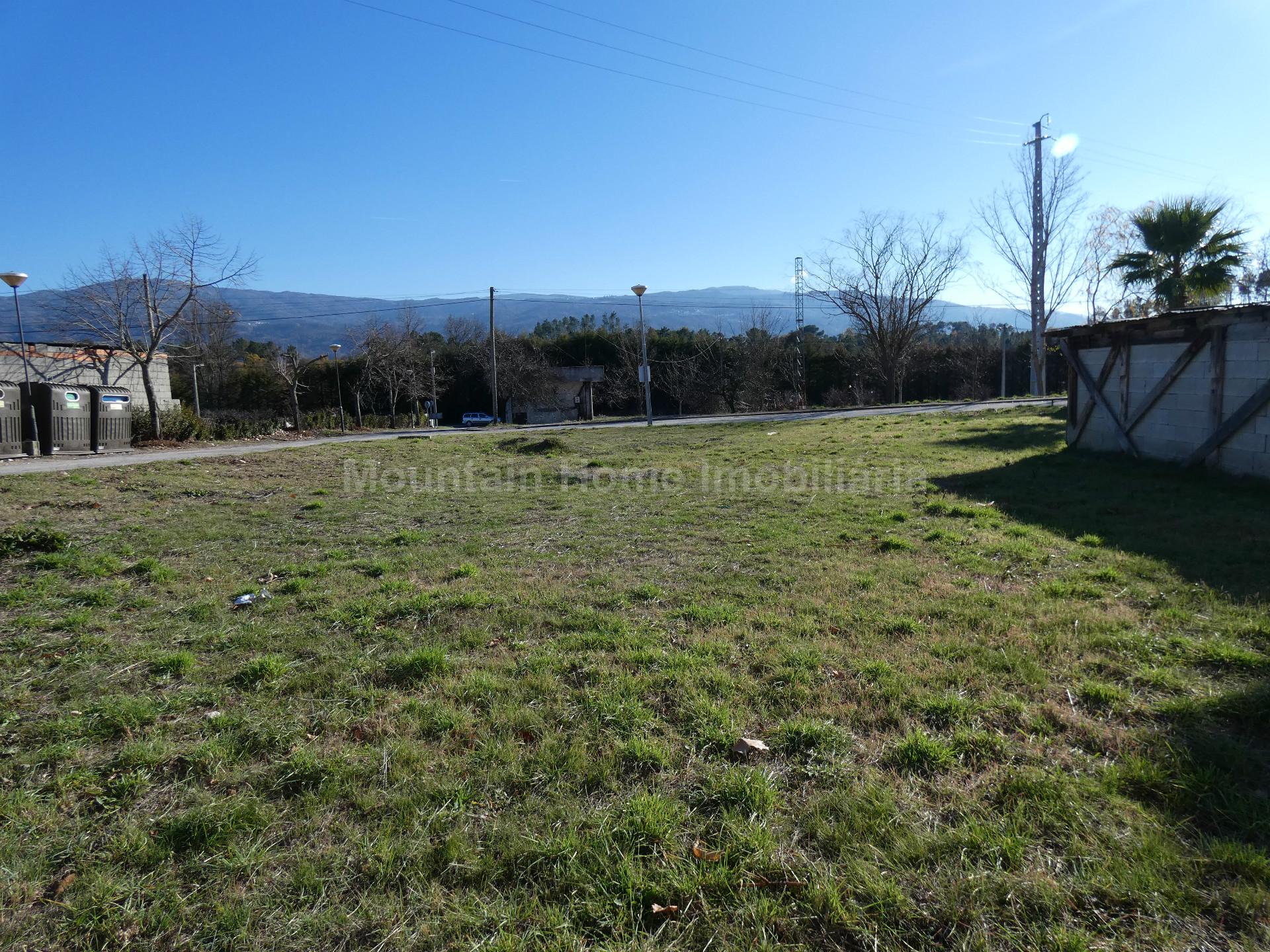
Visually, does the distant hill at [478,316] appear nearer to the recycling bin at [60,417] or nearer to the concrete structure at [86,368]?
the concrete structure at [86,368]

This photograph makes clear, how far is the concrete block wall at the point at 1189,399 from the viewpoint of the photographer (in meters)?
8.28

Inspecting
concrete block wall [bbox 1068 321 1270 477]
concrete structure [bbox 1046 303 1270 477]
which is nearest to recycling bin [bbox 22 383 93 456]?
concrete structure [bbox 1046 303 1270 477]

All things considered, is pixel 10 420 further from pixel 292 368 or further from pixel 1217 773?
pixel 292 368

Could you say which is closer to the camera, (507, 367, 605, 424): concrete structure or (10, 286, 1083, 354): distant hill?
(10, 286, 1083, 354): distant hill

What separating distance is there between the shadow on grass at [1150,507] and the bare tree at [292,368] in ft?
87.3

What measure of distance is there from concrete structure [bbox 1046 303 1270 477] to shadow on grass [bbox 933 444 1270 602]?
35cm

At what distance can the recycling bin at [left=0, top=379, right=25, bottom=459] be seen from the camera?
13383 mm

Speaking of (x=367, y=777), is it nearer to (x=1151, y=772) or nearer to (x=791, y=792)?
(x=791, y=792)

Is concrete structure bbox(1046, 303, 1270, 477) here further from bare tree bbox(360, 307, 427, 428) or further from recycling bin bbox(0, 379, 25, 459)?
bare tree bbox(360, 307, 427, 428)

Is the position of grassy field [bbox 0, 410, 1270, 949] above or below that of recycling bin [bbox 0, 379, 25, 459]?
below

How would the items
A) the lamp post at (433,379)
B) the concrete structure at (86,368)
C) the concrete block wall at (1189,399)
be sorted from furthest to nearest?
the lamp post at (433,379), the concrete structure at (86,368), the concrete block wall at (1189,399)

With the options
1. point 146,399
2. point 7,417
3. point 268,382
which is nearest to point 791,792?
point 7,417

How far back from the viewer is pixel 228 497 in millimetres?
9734

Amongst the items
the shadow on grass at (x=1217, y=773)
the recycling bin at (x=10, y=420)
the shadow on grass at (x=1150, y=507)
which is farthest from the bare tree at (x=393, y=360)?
the shadow on grass at (x=1217, y=773)
